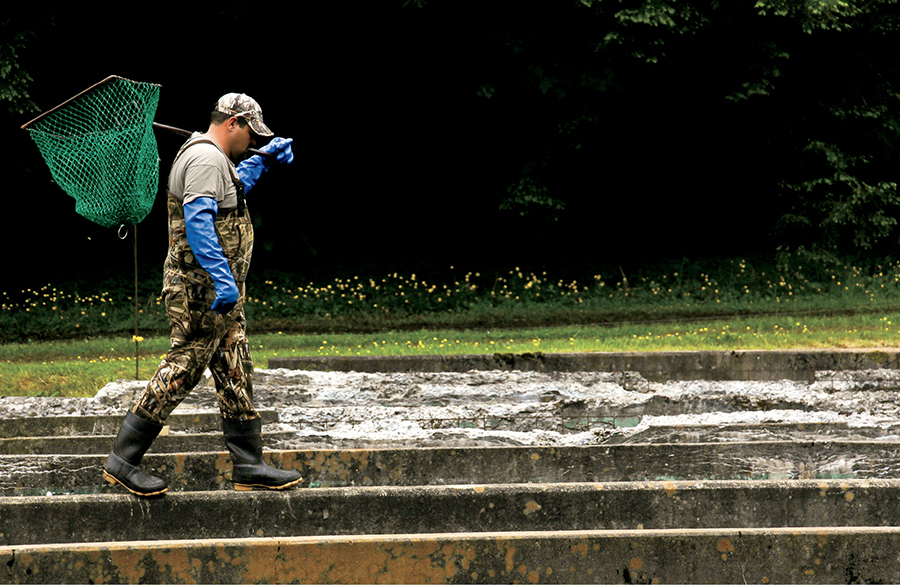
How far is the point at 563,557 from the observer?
3.78 m

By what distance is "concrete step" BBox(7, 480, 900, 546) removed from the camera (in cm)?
439

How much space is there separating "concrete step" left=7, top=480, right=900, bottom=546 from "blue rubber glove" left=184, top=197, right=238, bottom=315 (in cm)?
90

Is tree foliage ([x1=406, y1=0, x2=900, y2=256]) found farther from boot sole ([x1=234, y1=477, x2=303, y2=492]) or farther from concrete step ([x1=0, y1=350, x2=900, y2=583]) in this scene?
boot sole ([x1=234, y1=477, x2=303, y2=492])

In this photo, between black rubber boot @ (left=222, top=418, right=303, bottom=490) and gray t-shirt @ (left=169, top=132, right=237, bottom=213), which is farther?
black rubber boot @ (left=222, top=418, right=303, bottom=490)

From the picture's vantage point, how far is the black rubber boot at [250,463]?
458cm

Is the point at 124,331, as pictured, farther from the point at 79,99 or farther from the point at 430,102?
the point at 79,99

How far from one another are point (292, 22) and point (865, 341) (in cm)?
1401

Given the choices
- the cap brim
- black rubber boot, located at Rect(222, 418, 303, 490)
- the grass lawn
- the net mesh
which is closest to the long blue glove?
the cap brim

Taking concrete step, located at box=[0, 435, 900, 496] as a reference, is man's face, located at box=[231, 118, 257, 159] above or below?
above

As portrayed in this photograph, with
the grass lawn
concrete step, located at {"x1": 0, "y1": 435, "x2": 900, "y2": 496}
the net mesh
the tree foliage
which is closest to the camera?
concrete step, located at {"x1": 0, "y1": 435, "x2": 900, "y2": 496}

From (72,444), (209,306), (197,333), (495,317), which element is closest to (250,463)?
(197,333)

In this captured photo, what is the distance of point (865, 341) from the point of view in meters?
12.1

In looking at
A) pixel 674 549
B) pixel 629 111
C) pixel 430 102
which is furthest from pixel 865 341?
pixel 430 102

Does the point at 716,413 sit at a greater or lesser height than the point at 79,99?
lesser
